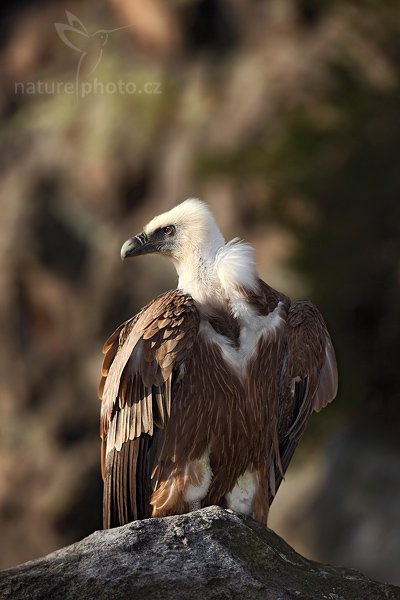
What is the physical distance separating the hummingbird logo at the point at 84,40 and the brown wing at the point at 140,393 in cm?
1135

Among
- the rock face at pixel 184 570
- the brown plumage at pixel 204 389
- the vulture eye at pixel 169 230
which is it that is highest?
the vulture eye at pixel 169 230

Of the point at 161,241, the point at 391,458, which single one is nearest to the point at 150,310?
the point at 161,241

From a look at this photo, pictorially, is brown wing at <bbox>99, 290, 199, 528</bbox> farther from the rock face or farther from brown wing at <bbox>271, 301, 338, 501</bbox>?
the rock face

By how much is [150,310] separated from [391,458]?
27.5ft

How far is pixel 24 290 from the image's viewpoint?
16.2m

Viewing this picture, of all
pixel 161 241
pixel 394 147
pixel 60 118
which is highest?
pixel 60 118

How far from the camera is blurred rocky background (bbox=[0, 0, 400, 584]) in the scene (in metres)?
14.3

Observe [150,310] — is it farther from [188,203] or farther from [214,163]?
[214,163]

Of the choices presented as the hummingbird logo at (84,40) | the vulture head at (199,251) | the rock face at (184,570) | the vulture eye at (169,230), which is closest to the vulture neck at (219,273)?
the vulture head at (199,251)

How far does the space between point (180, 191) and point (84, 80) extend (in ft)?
9.45

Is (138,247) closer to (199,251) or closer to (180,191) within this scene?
(199,251)

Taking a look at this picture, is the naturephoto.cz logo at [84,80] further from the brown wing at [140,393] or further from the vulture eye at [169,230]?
the brown wing at [140,393]

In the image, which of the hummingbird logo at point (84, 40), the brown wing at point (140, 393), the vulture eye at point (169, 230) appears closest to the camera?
the brown wing at point (140, 393)

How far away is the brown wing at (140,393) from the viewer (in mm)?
5078
